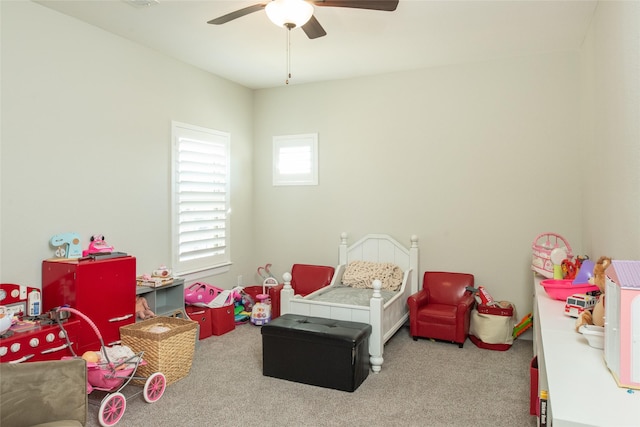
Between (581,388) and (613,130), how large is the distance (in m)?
1.88

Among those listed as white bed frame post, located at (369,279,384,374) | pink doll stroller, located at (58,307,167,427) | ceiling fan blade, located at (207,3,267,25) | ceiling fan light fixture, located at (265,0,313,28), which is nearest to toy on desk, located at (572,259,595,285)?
white bed frame post, located at (369,279,384,374)

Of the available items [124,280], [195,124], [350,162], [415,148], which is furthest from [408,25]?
[124,280]

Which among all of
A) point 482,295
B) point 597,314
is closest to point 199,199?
point 482,295

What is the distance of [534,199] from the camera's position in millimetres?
4398

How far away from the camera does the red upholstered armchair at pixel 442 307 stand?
4.25 meters

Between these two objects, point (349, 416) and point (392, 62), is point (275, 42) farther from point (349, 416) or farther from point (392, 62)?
point (349, 416)

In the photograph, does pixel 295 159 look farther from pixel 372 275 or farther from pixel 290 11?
pixel 290 11

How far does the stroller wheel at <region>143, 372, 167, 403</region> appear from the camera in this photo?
3033 millimetres

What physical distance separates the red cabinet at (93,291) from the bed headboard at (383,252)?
245 centimetres

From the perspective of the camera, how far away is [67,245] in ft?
11.4

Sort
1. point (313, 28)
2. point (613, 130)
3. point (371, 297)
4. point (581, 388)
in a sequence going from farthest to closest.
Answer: point (371, 297) < point (313, 28) < point (613, 130) < point (581, 388)

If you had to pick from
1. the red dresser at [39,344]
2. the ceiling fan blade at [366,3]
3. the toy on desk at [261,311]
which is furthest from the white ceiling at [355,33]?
the toy on desk at [261,311]

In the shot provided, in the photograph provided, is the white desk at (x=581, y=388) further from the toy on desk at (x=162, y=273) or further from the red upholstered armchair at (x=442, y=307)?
the toy on desk at (x=162, y=273)

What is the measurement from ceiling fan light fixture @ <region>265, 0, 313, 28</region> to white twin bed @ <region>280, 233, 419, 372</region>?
208 centimetres
